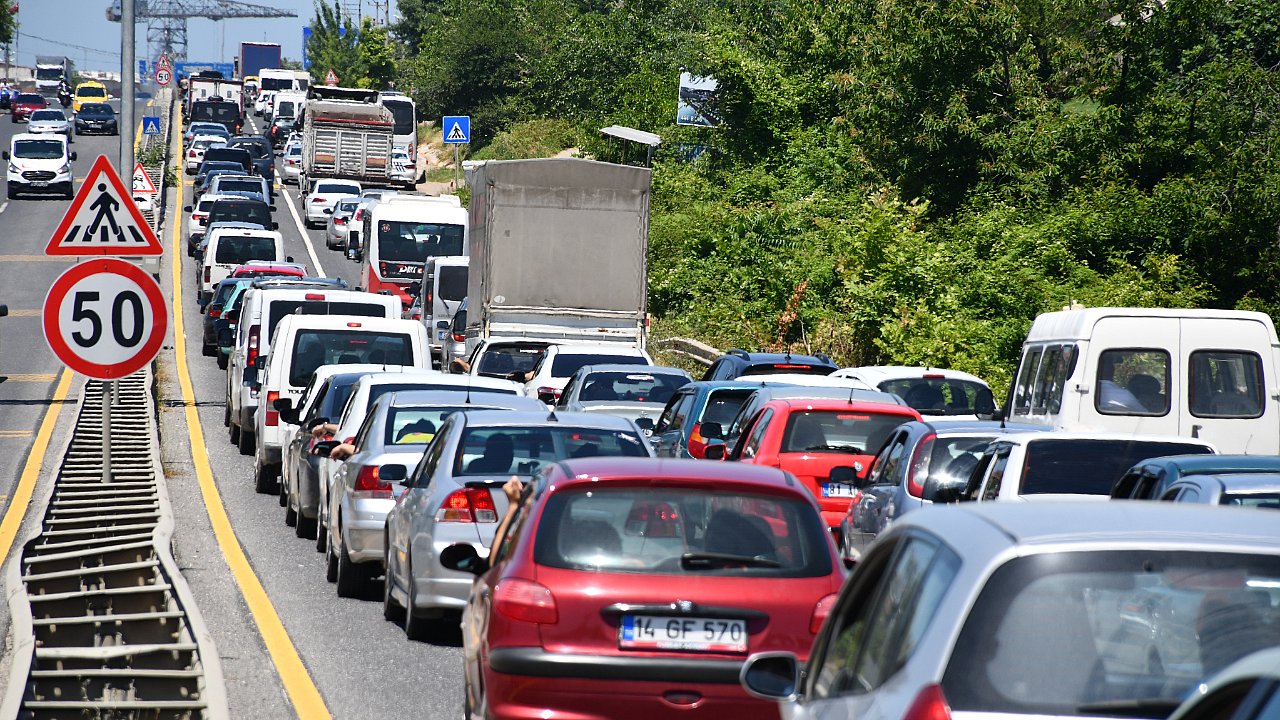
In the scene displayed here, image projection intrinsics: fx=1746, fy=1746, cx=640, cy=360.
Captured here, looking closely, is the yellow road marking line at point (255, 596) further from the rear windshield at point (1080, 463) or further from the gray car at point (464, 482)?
the rear windshield at point (1080, 463)

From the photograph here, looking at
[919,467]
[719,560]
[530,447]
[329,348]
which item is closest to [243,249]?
[329,348]

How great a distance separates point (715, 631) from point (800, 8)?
39654 millimetres

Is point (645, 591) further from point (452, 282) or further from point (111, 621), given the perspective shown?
point (452, 282)

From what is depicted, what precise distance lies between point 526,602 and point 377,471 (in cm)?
538

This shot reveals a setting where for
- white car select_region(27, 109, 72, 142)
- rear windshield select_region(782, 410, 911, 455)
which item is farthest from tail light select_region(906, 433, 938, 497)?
white car select_region(27, 109, 72, 142)

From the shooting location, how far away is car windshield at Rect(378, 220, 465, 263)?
1433 inches

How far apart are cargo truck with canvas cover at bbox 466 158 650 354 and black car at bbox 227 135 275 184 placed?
1816 inches

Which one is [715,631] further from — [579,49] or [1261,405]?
[579,49]

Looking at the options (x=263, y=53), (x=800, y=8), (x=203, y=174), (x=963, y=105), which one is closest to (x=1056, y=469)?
(x=963, y=105)

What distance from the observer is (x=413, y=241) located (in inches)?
1442

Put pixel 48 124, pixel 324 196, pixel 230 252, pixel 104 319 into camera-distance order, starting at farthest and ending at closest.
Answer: pixel 48 124, pixel 324 196, pixel 230 252, pixel 104 319

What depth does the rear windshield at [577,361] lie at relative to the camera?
2262 centimetres

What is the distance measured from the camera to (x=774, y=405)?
567 inches

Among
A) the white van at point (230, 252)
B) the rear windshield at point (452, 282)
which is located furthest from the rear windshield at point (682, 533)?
the white van at point (230, 252)
